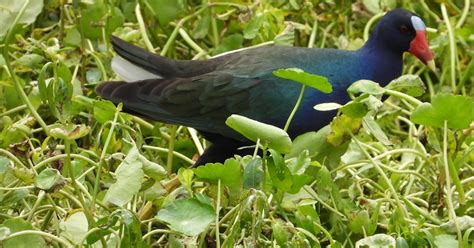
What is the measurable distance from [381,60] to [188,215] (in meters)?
1.05

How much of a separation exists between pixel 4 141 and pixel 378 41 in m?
0.98

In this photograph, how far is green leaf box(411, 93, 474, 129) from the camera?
1996mm

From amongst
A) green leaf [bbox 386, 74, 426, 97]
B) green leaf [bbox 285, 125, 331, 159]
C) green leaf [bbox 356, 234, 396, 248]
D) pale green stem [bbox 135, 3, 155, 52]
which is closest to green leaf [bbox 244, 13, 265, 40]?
pale green stem [bbox 135, 3, 155, 52]

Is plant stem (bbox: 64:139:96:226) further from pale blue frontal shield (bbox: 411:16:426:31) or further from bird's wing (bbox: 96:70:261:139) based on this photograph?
pale blue frontal shield (bbox: 411:16:426:31)

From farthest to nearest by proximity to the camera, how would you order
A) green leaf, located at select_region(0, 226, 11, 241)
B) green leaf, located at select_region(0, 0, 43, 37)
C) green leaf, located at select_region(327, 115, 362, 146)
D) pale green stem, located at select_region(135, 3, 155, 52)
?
pale green stem, located at select_region(135, 3, 155, 52) < green leaf, located at select_region(0, 0, 43, 37) < green leaf, located at select_region(327, 115, 362, 146) < green leaf, located at select_region(0, 226, 11, 241)

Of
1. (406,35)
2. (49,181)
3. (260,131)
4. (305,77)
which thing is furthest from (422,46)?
(49,181)

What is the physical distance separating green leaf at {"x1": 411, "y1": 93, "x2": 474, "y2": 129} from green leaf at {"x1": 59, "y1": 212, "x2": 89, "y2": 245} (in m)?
0.59

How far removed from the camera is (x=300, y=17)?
10.6 feet

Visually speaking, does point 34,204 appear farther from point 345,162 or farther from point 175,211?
point 345,162

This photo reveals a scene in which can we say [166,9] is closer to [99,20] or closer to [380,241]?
[99,20]

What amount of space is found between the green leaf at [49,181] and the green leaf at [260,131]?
290 mm

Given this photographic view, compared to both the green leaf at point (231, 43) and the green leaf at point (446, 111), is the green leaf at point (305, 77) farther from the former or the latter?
the green leaf at point (231, 43)

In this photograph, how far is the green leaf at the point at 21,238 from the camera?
6.15 feet

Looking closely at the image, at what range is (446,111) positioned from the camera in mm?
2010
